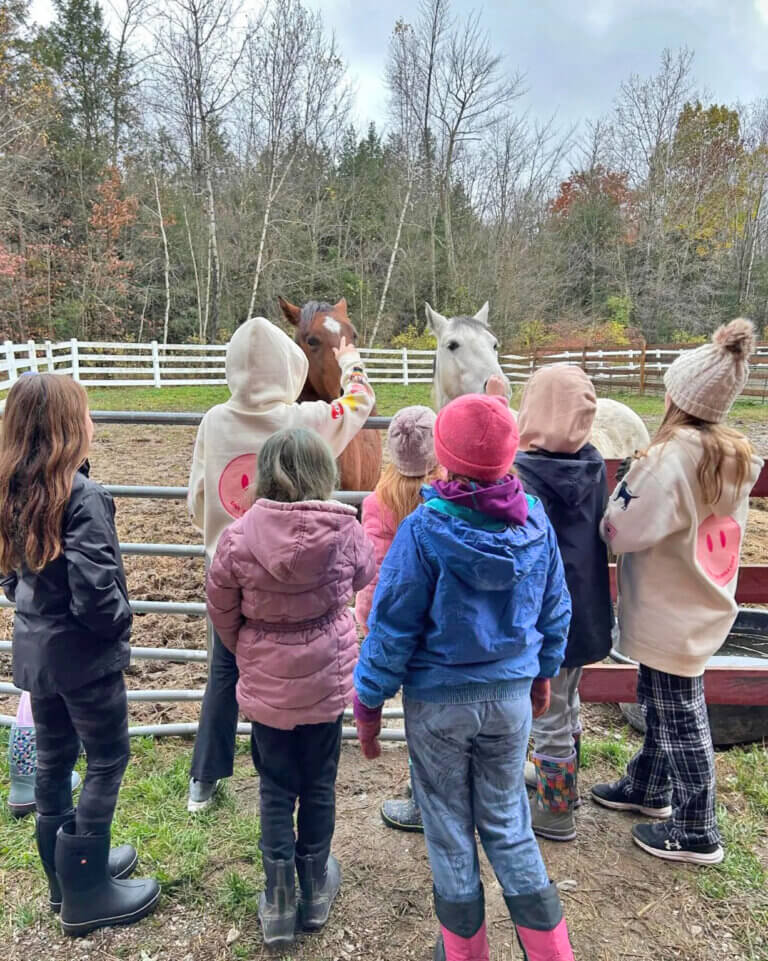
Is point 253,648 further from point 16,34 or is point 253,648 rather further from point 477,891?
point 16,34

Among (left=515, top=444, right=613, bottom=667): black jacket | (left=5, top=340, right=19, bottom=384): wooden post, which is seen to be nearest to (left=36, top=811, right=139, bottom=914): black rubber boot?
(left=515, top=444, right=613, bottom=667): black jacket

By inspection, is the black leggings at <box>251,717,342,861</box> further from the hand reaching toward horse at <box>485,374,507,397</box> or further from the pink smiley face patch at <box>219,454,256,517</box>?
the hand reaching toward horse at <box>485,374,507,397</box>

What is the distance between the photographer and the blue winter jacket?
1477 millimetres

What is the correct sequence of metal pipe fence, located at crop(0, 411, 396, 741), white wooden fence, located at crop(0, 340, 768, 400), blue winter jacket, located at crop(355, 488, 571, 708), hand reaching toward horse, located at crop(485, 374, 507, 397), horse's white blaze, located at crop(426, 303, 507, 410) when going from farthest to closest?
white wooden fence, located at crop(0, 340, 768, 400) < horse's white blaze, located at crop(426, 303, 507, 410) < hand reaching toward horse, located at crop(485, 374, 507, 397) < metal pipe fence, located at crop(0, 411, 396, 741) < blue winter jacket, located at crop(355, 488, 571, 708)

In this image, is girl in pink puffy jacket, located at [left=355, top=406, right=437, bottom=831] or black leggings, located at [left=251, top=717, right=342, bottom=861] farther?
girl in pink puffy jacket, located at [left=355, top=406, right=437, bottom=831]

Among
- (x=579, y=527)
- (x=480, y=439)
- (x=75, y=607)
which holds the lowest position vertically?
(x=75, y=607)

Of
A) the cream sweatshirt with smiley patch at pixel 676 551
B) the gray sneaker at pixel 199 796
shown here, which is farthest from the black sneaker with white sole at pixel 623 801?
the gray sneaker at pixel 199 796

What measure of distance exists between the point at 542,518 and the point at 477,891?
3.09 feet

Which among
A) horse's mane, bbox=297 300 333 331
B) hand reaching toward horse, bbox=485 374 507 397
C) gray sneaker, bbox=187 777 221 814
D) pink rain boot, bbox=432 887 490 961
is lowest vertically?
gray sneaker, bbox=187 777 221 814

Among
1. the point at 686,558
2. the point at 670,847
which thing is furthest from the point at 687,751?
the point at 686,558

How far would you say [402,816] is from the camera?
2244mm

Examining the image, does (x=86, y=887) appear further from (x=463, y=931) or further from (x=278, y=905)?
(x=463, y=931)

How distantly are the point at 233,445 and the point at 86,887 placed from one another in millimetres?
1415

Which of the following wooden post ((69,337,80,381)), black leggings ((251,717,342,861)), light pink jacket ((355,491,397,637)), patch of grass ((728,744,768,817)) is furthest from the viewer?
wooden post ((69,337,80,381))
